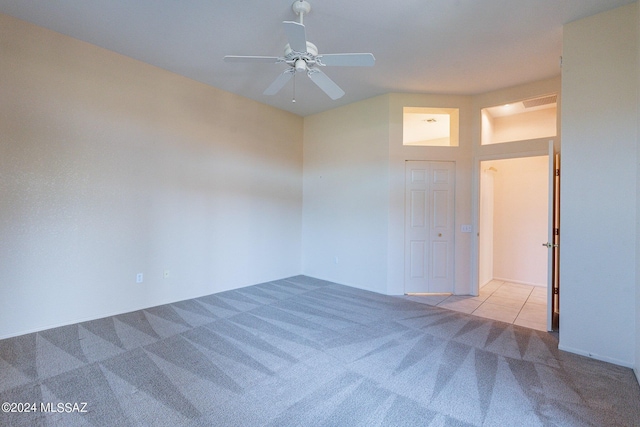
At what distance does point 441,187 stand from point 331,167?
79.9 inches

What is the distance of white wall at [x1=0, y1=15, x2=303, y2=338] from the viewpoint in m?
2.84

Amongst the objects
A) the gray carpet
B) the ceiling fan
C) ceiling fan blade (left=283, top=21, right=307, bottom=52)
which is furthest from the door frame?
ceiling fan blade (left=283, top=21, right=307, bottom=52)

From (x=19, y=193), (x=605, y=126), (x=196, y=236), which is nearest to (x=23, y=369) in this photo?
(x=19, y=193)

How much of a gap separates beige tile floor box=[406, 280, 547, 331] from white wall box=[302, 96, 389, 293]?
982 mm

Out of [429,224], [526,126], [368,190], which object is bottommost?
[429,224]

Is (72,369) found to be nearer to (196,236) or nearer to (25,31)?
(196,236)

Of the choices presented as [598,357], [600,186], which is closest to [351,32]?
[600,186]

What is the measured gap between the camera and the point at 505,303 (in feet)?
13.8

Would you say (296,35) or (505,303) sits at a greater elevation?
(296,35)

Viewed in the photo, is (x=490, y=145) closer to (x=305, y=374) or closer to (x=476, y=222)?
(x=476, y=222)

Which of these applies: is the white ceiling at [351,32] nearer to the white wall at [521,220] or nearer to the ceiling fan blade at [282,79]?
the ceiling fan blade at [282,79]

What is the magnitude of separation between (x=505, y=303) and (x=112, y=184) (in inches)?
226

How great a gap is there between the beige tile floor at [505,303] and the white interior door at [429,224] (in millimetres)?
397

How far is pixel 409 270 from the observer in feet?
15.1
